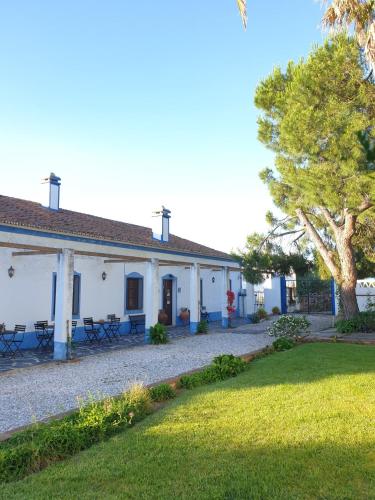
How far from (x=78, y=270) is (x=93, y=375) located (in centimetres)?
675

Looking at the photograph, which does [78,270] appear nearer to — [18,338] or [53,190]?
[53,190]

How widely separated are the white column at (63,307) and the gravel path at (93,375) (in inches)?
27.6

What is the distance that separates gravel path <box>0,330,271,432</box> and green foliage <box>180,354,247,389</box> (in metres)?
1.02

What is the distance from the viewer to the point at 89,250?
12.3 meters

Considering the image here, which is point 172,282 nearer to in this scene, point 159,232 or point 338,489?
point 159,232

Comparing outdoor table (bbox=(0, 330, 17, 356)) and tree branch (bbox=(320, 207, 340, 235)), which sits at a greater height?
tree branch (bbox=(320, 207, 340, 235))

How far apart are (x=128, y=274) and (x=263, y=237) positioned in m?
6.02

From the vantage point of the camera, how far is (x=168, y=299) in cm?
2067

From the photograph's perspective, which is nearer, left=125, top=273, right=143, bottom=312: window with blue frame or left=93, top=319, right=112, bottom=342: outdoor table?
left=93, top=319, right=112, bottom=342: outdoor table

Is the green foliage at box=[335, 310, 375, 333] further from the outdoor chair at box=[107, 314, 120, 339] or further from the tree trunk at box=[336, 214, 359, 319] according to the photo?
the outdoor chair at box=[107, 314, 120, 339]

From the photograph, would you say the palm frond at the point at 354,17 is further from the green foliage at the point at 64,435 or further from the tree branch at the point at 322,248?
the tree branch at the point at 322,248

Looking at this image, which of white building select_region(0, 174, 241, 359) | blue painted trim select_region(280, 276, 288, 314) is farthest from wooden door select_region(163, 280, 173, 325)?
blue painted trim select_region(280, 276, 288, 314)

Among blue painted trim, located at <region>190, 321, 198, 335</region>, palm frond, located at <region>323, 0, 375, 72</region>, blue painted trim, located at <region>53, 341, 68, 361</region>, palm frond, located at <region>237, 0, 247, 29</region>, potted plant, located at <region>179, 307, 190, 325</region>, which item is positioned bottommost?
blue painted trim, located at <region>53, 341, 68, 361</region>

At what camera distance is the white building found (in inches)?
440
